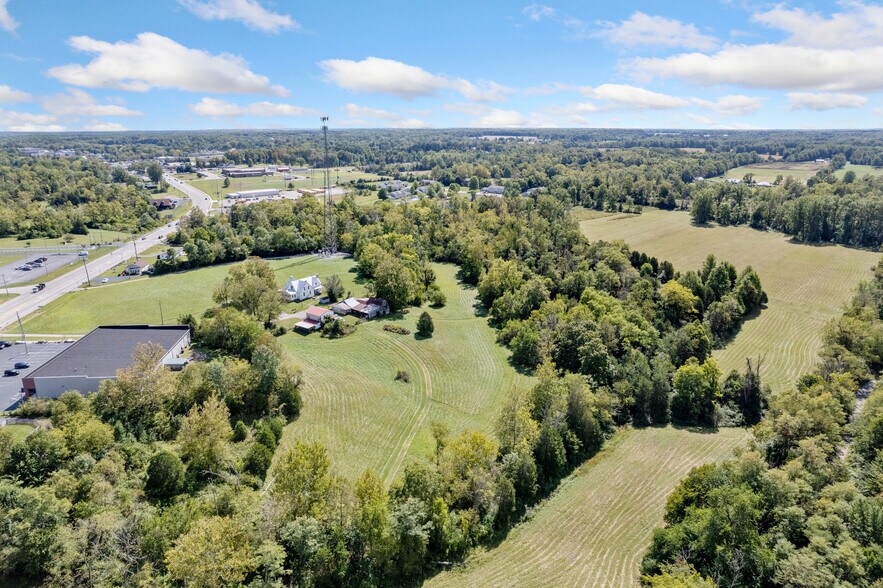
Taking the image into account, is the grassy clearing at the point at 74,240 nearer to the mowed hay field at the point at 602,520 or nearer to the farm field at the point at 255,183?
the farm field at the point at 255,183

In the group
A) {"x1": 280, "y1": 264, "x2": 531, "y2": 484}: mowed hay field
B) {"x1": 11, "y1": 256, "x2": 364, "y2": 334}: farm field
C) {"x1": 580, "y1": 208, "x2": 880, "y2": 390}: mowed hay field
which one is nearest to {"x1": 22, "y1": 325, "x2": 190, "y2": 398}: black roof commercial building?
{"x1": 11, "y1": 256, "x2": 364, "y2": 334}: farm field

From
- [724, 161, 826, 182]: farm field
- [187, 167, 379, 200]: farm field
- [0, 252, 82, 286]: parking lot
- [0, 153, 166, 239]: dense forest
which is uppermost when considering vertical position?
[724, 161, 826, 182]: farm field

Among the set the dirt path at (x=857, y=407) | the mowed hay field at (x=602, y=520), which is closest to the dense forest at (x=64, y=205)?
the mowed hay field at (x=602, y=520)

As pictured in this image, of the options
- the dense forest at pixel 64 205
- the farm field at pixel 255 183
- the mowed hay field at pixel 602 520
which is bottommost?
the mowed hay field at pixel 602 520

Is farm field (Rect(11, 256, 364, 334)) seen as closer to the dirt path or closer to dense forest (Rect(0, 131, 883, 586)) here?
dense forest (Rect(0, 131, 883, 586))

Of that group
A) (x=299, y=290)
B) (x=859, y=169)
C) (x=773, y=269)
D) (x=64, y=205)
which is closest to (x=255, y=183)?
(x=64, y=205)

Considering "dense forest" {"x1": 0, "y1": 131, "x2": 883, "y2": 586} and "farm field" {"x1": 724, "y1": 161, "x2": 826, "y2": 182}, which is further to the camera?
"farm field" {"x1": 724, "y1": 161, "x2": 826, "y2": 182}
